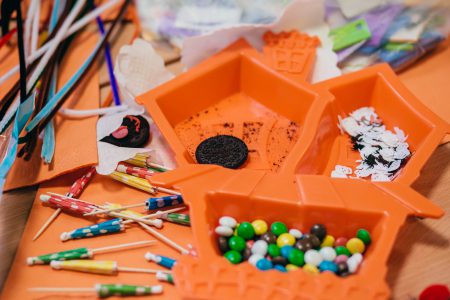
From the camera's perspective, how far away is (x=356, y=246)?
853 millimetres

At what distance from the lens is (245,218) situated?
3.02ft

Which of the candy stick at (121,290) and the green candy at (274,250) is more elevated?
the green candy at (274,250)

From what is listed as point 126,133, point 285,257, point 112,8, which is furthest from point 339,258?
point 112,8

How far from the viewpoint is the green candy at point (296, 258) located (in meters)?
0.84

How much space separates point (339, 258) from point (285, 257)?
0.32ft

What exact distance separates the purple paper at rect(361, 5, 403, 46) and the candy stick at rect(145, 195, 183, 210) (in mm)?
718

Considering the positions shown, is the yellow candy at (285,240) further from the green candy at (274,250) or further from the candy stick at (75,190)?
the candy stick at (75,190)

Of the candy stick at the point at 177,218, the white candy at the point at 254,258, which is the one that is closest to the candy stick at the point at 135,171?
the candy stick at the point at 177,218

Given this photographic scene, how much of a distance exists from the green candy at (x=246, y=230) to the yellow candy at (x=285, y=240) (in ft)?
0.17

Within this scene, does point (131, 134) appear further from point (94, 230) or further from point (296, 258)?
point (296, 258)

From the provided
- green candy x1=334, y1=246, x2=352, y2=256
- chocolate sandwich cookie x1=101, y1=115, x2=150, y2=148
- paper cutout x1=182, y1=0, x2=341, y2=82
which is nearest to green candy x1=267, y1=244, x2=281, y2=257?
green candy x1=334, y1=246, x2=352, y2=256

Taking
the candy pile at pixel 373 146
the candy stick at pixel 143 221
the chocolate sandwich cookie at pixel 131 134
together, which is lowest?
the candy stick at pixel 143 221

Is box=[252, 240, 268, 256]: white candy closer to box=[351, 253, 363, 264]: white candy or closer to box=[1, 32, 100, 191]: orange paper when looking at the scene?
box=[351, 253, 363, 264]: white candy

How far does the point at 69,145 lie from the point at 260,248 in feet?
1.82
